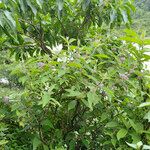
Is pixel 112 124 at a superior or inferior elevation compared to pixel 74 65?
inferior

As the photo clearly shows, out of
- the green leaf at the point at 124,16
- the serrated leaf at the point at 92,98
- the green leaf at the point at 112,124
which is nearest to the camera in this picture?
the serrated leaf at the point at 92,98

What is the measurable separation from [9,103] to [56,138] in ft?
1.34

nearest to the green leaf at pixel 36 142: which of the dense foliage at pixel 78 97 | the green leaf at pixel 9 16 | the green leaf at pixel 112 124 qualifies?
the dense foliage at pixel 78 97

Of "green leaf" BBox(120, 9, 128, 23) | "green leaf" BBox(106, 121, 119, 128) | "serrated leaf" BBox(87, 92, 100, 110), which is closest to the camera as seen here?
"serrated leaf" BBox(87, 92, 100, 110)

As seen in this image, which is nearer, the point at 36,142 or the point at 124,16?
the point at 36,142

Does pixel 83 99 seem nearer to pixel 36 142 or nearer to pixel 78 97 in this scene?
pixel 78 97

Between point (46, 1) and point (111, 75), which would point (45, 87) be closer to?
point (111, 75)

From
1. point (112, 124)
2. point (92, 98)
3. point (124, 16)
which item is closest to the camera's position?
point (92, 98)

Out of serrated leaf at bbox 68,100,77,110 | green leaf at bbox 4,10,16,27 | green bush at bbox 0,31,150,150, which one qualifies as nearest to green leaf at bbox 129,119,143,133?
green bush at bbox 0,31,150,150

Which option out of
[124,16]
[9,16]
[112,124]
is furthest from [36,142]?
[124,16]

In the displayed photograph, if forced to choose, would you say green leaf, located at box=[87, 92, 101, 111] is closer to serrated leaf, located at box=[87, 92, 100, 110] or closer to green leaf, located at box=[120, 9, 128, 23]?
serrated leaf, located at box=[87, 92, 100, 110]

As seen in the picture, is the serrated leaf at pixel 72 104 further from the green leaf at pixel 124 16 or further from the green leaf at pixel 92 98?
the green leaf at pixel 124 16

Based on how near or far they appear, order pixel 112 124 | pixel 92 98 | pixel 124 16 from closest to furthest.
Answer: pixel 92 98 → pixel 112 124 → pixel 124 16

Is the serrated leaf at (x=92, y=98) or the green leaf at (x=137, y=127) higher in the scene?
the serrated leaf at (x=92, y=98)
